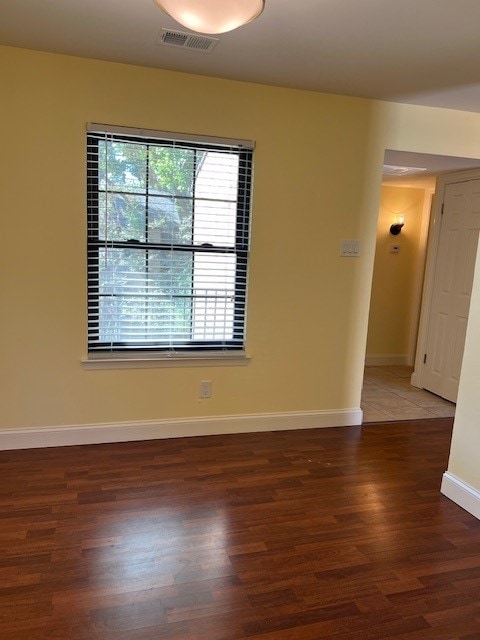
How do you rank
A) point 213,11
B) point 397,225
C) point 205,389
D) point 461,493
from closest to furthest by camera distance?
point 213,11
point 461,493
point 205,389
point 397,225

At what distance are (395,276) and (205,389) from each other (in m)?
3.44

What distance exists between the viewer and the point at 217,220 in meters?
3.18

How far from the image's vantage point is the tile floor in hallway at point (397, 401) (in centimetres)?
398

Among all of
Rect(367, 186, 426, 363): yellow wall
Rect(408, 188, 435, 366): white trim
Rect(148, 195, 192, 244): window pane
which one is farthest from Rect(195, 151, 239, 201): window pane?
Rect(408, 188, 435, 366): white trim

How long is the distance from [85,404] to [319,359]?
5.64 feet

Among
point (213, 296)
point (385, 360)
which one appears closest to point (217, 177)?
point (213, 296)

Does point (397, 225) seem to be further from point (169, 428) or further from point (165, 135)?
point (169, 428)

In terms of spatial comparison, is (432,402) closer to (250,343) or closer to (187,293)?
(250,343)

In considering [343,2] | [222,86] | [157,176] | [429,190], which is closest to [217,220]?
[157,176]

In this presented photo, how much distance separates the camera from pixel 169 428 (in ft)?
10.7

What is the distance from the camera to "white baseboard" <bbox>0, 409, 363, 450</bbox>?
3.00m

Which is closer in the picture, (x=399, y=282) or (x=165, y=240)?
(x=165, y=240)

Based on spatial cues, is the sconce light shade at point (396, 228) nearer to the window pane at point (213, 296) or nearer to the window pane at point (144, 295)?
the window pane at point (213, 296)

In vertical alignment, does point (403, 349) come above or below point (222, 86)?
below
